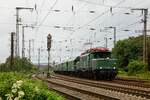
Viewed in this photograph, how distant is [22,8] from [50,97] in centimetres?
5395

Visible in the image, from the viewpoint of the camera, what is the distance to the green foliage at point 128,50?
9873 cm

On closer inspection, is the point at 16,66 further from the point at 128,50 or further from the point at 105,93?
the point at 105,93

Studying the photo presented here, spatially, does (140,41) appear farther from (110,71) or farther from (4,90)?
(4,90)

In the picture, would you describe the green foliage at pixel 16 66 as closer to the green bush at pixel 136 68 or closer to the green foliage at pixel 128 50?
the green bush at pixel 136 68

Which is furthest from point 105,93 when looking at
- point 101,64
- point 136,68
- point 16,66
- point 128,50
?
point 128,50

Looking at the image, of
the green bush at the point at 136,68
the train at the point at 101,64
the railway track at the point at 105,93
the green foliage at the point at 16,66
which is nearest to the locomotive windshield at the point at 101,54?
the train at the point at 101,64

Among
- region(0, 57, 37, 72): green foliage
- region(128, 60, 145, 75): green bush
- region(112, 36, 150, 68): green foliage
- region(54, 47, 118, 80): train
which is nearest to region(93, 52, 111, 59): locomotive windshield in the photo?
region(54, 47, 118, 80): train

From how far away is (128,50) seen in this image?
341 ft

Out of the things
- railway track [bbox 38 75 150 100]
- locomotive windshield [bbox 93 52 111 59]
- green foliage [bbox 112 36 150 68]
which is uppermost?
green foliage [bbox 112 36 150 68]

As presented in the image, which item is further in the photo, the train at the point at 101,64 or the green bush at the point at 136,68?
the green bush at the point at 136,68

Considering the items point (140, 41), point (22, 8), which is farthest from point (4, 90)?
point (140, 41)

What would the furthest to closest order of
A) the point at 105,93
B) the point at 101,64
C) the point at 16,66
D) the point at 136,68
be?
the point at 16,66 < the point at 136,68 < the point at 101,64 < the point at 105,93

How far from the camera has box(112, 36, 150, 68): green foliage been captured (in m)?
98.7

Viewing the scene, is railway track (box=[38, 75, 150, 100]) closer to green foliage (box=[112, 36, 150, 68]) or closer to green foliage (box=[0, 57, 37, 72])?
green foliage (box=[0, 57, 37, 72])
